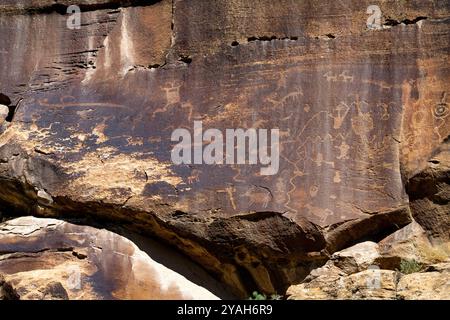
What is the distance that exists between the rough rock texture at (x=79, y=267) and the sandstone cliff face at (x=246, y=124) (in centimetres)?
23

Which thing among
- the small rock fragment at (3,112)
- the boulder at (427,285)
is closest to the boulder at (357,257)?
the boulder at (427,285)

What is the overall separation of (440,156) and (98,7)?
2.96 metres

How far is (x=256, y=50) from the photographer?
276 inches

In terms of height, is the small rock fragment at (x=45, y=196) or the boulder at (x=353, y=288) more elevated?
the small rock fragment at (x=45, y=196)

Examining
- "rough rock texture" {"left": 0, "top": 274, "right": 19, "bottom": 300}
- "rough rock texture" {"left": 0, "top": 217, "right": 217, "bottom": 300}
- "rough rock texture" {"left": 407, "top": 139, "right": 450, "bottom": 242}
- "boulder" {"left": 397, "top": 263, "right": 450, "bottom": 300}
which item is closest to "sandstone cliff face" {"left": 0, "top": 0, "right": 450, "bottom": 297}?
"rough rock texture" {"left": 407, "top": 139, "right": 450, "bottom": 242}

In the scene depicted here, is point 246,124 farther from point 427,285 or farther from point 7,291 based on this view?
point 7,291

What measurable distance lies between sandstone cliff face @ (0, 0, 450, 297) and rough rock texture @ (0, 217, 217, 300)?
23 centimetres

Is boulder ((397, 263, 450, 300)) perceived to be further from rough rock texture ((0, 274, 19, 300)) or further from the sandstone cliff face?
rough rock texture ((0, 274, 19, 300))

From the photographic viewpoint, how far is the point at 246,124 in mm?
6812

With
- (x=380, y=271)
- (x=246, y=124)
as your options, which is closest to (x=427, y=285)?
(x=380, y=271)

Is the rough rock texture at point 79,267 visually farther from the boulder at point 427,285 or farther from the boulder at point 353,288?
the boulder at point 427,285

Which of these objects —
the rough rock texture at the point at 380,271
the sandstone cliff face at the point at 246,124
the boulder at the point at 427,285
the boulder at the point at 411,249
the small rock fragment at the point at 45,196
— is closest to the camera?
the boulder at the point at 427,285

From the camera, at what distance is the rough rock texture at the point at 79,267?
251 inches

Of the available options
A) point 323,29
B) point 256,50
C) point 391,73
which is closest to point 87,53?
point 256,50
